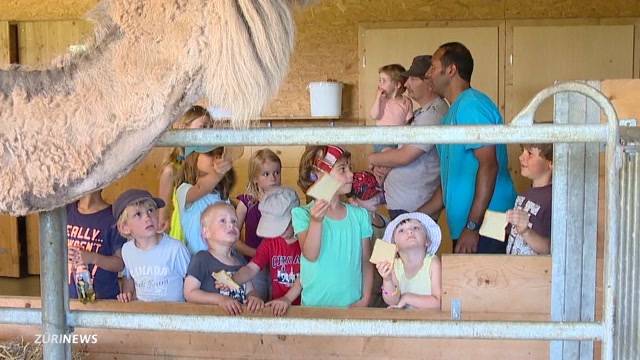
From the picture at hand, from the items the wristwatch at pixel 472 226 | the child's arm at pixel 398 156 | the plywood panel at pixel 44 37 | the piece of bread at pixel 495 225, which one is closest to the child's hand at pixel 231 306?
the piece of bread at pixel 495 225

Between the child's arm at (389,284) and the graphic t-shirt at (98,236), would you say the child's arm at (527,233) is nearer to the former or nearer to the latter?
the child's arm at (389,284)

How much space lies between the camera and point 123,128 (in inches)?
59.4

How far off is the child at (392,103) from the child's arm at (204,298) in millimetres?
1131

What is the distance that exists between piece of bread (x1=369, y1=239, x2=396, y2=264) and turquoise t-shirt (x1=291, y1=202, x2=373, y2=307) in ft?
0.67

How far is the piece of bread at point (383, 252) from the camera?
8.43ft

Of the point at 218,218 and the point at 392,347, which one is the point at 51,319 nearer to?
the point at 392,347

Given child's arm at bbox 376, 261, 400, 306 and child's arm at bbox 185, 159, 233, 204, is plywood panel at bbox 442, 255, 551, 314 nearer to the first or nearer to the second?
child's arm at bbox 376, 261, 400, 306

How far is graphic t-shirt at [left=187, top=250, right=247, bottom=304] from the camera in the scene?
268cm

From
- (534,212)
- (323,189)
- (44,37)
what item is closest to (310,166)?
(534,212)

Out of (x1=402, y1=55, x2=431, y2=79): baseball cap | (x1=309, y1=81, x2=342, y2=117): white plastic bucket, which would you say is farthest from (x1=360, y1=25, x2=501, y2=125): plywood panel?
(x1=402, y1=55, x2=431, y2=79): baseball cap

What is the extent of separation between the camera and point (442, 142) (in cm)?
156

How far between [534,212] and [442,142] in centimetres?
140

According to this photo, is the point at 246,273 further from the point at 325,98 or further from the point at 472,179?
the point at 325,98

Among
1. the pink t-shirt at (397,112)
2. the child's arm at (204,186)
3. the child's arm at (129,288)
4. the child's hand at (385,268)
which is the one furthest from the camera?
the pink t-shirt at (397,112)
